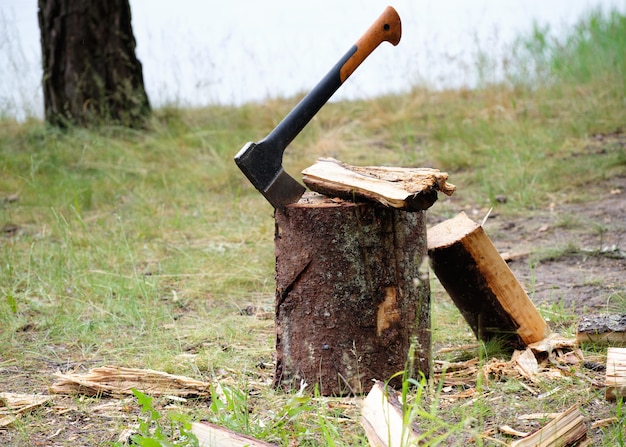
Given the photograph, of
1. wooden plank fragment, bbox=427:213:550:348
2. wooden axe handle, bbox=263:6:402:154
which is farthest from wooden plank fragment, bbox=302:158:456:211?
wooden plank fragment, bbox=427:213:550:348

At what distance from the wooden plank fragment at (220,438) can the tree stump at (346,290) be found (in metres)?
0.62

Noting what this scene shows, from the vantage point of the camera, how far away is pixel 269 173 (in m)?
2.68

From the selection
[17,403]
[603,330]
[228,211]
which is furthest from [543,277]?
[17,403]

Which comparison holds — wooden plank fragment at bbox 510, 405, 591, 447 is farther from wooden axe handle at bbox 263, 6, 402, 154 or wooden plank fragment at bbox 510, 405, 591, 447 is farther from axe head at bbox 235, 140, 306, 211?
wooden axe handle at bbox 263, 6, 402, 154

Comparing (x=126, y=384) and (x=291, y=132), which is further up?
(x=291, y=132)

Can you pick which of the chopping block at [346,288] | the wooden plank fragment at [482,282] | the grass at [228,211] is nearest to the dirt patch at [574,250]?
the grass at [228,211]

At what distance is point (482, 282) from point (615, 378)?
71 centimetres

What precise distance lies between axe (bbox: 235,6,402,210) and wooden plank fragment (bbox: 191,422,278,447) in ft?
2.82

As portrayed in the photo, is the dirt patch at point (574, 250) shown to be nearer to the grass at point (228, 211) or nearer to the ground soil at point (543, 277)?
the ground soil at point (543, 277)

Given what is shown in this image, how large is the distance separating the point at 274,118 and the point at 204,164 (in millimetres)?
1234

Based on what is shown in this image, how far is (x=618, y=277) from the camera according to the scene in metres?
3.96

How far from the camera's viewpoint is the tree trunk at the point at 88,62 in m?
7.16

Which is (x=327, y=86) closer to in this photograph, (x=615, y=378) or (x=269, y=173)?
(x=269, y=173)

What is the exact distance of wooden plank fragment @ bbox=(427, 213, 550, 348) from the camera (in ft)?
9.59
